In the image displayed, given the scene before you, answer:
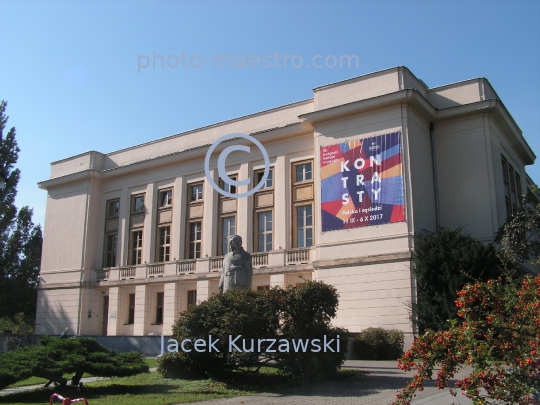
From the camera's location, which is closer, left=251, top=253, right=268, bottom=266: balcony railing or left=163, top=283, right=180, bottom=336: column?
left=251, top=253, right=268, bottom=266: balcony railing

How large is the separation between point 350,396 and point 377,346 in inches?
448

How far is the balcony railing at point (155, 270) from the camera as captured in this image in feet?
113

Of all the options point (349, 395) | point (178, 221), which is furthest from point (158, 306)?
point (349, 395)

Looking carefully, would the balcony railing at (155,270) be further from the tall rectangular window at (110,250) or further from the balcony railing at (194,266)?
the tall rectangular window at (110,250)

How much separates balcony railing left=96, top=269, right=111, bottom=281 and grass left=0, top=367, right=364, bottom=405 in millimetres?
23209

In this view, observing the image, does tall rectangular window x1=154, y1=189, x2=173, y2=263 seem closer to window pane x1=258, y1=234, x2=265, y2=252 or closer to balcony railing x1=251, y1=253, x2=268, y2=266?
window pane x1=258, y1=234, x2=265, y2=252

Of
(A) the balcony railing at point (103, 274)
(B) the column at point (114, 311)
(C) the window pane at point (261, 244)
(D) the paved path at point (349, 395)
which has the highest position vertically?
(C) the window pane at point (261, 244)

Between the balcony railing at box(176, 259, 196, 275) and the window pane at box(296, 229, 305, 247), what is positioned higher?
the window pane at box(296, 229, 305, 247)

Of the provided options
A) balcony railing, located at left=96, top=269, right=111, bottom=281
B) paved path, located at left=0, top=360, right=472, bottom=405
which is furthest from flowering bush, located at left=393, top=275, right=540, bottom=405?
balcony railing, located at left=96, top=269, right=111, bottom=281

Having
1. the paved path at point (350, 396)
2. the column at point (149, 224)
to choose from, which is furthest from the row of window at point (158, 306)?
the paved path at point (350, 396)

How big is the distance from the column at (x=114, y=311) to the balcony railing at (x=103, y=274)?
103 centimetres

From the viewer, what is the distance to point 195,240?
3381 cm

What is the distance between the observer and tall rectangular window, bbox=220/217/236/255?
1268 inches

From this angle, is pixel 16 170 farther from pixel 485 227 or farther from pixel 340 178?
pixel 485 227
